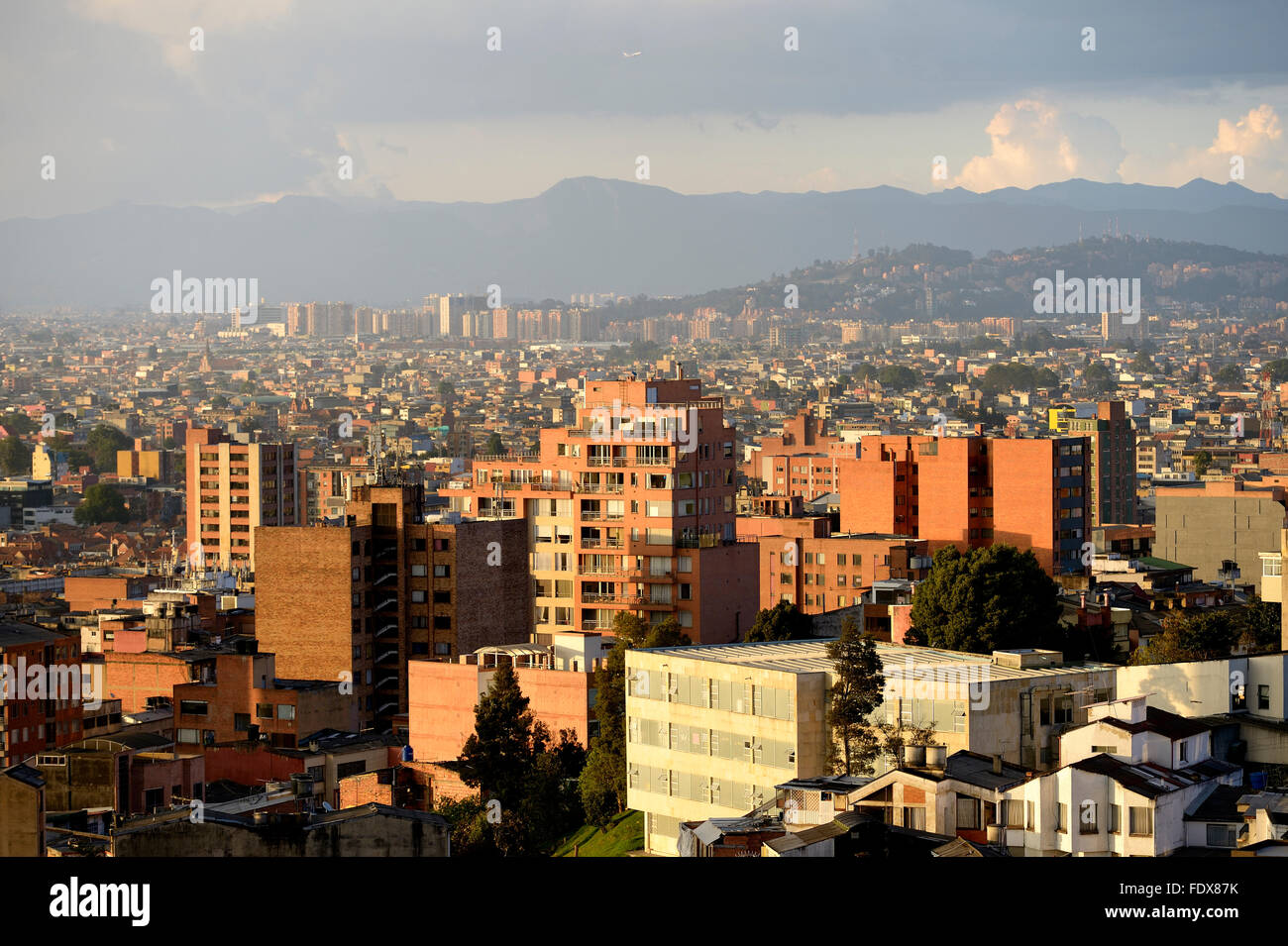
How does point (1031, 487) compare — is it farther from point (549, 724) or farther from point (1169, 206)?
point (1169, 206)

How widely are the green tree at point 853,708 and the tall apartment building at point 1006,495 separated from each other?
16012mm

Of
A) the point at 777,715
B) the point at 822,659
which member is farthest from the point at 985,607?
the point at 777,715

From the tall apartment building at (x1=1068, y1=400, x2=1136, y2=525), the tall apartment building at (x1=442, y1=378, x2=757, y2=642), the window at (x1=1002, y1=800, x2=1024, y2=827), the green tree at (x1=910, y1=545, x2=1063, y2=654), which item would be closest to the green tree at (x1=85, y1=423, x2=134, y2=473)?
the tall apartment building at (x1=1068, y1=400, x2=1136, y2=525)

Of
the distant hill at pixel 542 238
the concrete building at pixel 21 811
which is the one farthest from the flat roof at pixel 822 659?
the distant hill at pixel 542 238

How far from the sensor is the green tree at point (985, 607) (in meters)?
18.0

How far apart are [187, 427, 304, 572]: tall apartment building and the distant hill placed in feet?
313

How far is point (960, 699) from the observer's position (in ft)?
41.3

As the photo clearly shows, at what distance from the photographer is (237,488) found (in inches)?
→ 1953

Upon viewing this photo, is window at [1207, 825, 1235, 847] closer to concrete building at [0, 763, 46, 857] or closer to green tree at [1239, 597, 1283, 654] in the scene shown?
concrete building at [0, 763, 46, 857]

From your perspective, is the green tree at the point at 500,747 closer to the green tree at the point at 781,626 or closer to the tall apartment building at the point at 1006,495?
the green tree at the point at 781,626

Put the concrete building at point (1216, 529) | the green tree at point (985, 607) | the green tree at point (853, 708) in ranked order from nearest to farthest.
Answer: the green tree at point (853, 708) < the green tree at point (985, 607) < the concrete building at point (1216, 529)

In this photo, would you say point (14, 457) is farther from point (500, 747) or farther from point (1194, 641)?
point (1194, 641)

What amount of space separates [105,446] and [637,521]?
58.1 metres
